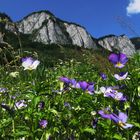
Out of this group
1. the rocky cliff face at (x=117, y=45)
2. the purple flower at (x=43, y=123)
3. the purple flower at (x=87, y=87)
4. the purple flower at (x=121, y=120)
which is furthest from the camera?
the rocky cliff face at (x=117, y=45)

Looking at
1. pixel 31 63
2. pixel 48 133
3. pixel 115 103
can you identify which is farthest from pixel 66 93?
pixel 48 133

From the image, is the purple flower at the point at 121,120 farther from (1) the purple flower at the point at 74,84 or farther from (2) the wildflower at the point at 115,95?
(1) the purple flower at the point at 74,84

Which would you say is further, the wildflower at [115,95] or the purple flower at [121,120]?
the wildflower at [115,95]

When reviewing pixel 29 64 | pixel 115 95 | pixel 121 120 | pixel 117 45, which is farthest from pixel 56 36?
pixel 121 120

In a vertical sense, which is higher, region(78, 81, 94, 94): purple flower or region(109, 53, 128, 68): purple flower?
region(109, 53, 128, 68): purple flower

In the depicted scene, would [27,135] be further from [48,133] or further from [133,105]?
[133,105]

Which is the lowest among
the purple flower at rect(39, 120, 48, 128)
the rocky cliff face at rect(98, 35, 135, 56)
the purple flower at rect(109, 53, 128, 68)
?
the purple flower at rect(39, 120, 48, 128)

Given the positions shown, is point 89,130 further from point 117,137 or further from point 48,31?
point 48,31

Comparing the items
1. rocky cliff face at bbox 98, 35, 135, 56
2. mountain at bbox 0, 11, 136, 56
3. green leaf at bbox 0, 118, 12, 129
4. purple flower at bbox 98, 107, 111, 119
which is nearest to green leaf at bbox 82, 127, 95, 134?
purple flower at bbox 98, 107, 111, 119

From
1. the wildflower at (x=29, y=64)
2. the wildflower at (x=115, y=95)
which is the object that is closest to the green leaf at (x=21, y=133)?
the wildflower at (x=115, y=95)

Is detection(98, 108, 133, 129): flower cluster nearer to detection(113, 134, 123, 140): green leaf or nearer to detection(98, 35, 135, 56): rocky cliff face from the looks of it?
detection(113, 134, 123, 140): green leaf

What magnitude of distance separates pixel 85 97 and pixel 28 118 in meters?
0.49

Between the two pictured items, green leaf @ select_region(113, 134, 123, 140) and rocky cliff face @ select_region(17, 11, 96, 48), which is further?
rocky cliff face @ select_region(17, 11, 96, 48)

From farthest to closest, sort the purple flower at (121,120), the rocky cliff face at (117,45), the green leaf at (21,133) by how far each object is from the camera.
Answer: the rocky cliff face at (117,45) < the green leaf at (21,133) < the purple flower at (121,120)
